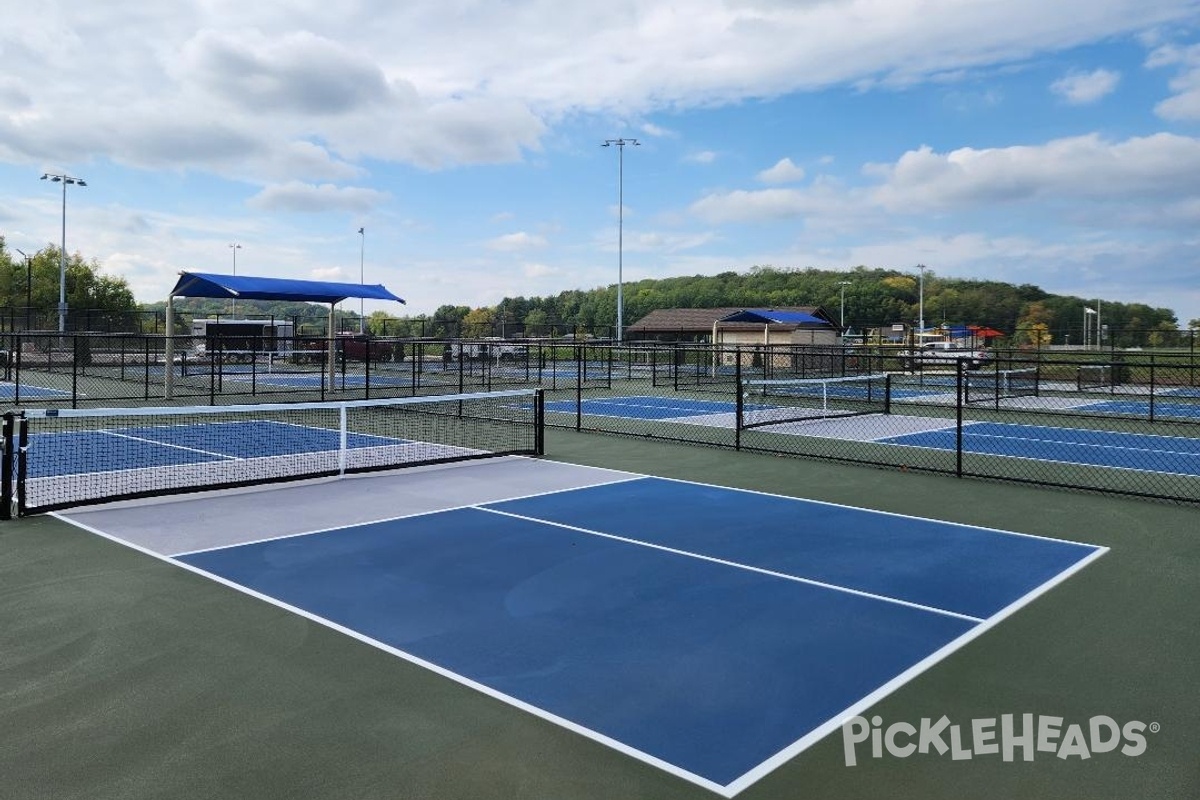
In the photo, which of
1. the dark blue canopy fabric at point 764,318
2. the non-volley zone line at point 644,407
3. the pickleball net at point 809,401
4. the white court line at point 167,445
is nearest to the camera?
the white court line at point 167,445

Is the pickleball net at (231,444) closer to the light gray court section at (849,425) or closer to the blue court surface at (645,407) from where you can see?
the blue court surface at (645,407)

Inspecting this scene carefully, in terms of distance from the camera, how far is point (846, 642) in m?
6.42

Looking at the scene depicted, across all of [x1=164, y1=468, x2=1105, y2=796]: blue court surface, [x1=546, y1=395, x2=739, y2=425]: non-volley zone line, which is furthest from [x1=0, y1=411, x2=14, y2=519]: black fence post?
[x1=546, y1=395, x2=739, y2=425]: non-volley zone line

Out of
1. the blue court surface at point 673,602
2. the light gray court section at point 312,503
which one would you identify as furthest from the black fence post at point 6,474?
the blue court surface at point 673,602

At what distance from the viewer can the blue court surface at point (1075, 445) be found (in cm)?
1571

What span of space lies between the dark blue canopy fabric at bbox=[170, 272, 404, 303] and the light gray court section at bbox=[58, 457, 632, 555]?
51.2ft

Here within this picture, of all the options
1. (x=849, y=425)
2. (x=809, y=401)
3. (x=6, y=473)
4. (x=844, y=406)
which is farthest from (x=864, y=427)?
(x=6, y=473)

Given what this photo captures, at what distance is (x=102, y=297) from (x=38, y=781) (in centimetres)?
7319

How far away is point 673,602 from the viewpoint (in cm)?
727

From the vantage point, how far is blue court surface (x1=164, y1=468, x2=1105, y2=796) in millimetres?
5254

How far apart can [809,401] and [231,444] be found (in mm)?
16916

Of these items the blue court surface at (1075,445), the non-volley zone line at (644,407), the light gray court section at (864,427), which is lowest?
the blue court surface at (1075,445)

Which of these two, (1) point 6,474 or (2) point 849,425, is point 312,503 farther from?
(2) point 849,425

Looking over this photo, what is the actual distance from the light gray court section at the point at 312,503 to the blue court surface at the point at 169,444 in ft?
10.5
